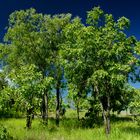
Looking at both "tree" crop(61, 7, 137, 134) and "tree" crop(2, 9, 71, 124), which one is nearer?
"tree" crop(61, 7, 137, 134)

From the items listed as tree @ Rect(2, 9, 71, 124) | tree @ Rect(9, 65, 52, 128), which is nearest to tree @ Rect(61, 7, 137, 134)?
tree @ Rect(9, 65, 52, 128)

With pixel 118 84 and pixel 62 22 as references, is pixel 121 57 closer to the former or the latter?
pixel 118 84

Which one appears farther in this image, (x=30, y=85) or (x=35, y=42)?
(x=35, y=42)

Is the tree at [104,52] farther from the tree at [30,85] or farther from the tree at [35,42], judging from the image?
the tree at [35,42]

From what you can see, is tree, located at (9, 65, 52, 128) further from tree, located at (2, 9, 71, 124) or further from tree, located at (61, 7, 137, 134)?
tree, located at (2, 9, 71, 124)

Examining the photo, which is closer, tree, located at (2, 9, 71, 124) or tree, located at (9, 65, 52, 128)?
tree, located at (9, 65, 52, 128)

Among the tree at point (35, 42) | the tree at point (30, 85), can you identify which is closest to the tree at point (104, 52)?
the tree at point (30, 85)

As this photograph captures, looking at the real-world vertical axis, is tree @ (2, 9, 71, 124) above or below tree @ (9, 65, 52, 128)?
above

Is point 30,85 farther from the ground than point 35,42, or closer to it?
closer to it

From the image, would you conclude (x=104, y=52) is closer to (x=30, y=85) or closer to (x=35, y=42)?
(x=30, y=85)

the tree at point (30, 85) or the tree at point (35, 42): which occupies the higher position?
the tree at point (35, 42)

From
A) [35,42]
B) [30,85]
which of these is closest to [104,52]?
[30,85]

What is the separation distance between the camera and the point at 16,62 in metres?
43.2

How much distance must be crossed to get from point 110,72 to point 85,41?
321 cm
